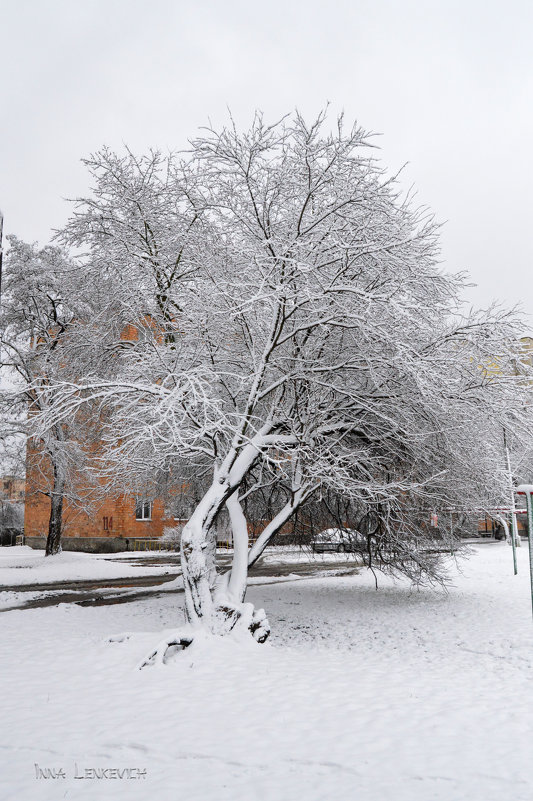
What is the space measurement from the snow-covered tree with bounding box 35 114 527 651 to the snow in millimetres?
9858

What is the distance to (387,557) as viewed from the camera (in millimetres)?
13266

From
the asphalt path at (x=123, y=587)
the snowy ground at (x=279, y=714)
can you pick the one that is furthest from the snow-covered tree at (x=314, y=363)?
the asphalt path at (x=123, y=587)

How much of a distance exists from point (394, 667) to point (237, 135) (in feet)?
25.6

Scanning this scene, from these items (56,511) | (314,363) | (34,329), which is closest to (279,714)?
(314,363)

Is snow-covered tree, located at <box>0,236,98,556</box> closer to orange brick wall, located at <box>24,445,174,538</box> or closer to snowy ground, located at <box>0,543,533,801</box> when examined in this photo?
orange brick wall, located at <box>24,445,174,538</box>

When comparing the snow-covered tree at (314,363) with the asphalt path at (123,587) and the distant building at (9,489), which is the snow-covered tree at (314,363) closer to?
the asphalt path at (123,587)

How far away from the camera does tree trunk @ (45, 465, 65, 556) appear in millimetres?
23078

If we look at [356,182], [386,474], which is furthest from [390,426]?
[356,182]

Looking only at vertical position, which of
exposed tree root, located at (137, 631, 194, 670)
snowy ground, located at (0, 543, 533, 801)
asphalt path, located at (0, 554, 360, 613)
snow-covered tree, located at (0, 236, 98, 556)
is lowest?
asphalt path, located at (0, 554, 360, 613)

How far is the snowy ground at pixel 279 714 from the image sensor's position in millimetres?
4676

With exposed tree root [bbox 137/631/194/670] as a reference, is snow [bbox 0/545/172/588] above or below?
below

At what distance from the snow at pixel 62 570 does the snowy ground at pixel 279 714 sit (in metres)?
9.47
